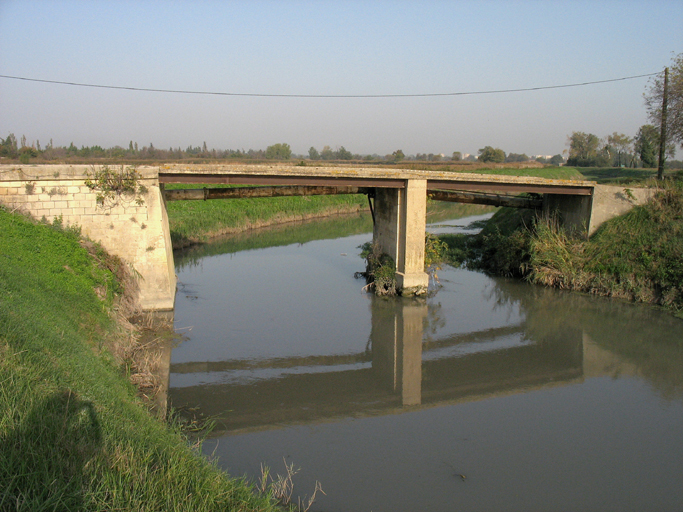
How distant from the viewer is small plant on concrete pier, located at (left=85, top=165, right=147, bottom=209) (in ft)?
44.5

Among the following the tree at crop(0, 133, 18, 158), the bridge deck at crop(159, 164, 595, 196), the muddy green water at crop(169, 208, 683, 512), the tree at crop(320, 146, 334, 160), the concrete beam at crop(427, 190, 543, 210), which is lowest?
the muddy green water at crop(169, 208, 683, 512)

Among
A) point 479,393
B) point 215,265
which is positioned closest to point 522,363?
point 479,393

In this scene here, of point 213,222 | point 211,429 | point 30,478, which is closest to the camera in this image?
point 30,478

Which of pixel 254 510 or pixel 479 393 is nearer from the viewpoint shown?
pixel 254 510

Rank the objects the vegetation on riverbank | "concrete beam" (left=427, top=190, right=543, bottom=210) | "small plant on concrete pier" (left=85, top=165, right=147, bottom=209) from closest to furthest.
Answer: "small plant on concrete pier" (left=85, top=165, right=147, bottom=209) < "concrete beam" (left=427, top=190, right=543, bottom=210) < the vegetation on riverbank

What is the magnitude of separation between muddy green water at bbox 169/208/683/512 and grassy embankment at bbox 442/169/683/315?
706 millimetres

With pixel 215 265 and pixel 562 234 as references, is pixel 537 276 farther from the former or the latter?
pixel 215 265

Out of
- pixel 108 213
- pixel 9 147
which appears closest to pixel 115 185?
pixel 108 213

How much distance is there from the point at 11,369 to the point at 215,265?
16046mm

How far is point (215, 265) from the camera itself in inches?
834

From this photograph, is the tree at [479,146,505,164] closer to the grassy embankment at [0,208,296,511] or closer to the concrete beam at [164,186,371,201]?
the concrete beam at [164,186,371,201]

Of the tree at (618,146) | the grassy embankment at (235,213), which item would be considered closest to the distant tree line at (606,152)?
the tree at (618,146)

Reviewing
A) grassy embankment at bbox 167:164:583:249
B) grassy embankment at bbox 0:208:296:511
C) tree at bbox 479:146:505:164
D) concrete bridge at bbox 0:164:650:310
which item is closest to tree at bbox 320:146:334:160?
grassy embankment at bbox 167:164:583:249

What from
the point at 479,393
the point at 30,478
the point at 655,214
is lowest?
the point at 479,393
